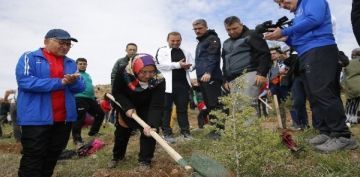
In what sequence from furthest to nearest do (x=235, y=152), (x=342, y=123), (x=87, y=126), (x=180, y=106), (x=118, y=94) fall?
(x=87, y=126) → (x=180, y=106) → (x=118, y=94) → (x=342, y=123) → (x=235, y=152)

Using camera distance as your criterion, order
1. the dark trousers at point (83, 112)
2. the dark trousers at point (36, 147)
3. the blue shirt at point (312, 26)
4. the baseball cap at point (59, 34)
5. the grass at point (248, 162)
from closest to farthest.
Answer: the grass at point (248, 162)
the dark trousers at point (36, 147)
the baseball cap at point (59, 34)
the blue shirt at point (312, 26)
the dark trousers at point (83, 112)

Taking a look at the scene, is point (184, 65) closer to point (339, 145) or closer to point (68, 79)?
point (68, 79)

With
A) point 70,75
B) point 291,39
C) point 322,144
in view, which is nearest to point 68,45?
point 70,75

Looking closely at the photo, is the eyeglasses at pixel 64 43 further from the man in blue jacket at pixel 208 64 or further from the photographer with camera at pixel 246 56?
the man in blue jacket at pixel 208 64

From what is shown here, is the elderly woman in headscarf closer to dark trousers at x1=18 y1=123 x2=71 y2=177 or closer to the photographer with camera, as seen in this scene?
dark trousers at x1=18 y1=123 x2=71 y2=177

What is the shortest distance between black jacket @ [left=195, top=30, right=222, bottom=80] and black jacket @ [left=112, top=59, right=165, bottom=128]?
1678 millimetres

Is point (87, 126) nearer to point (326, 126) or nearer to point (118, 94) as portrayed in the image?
point (118, 94)

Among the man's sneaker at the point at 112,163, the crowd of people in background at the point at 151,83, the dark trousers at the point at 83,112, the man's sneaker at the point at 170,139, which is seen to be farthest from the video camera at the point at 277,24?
the dark trousers at the point at 83,112

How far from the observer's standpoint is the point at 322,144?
4.81 m

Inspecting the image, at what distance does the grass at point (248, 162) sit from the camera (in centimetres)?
352

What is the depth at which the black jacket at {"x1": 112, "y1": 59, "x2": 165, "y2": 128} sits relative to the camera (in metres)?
5.07

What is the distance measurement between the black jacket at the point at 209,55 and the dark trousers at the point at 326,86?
2162 mm

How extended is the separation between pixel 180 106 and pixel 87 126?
7.32 metres

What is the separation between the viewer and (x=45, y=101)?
4.41m
